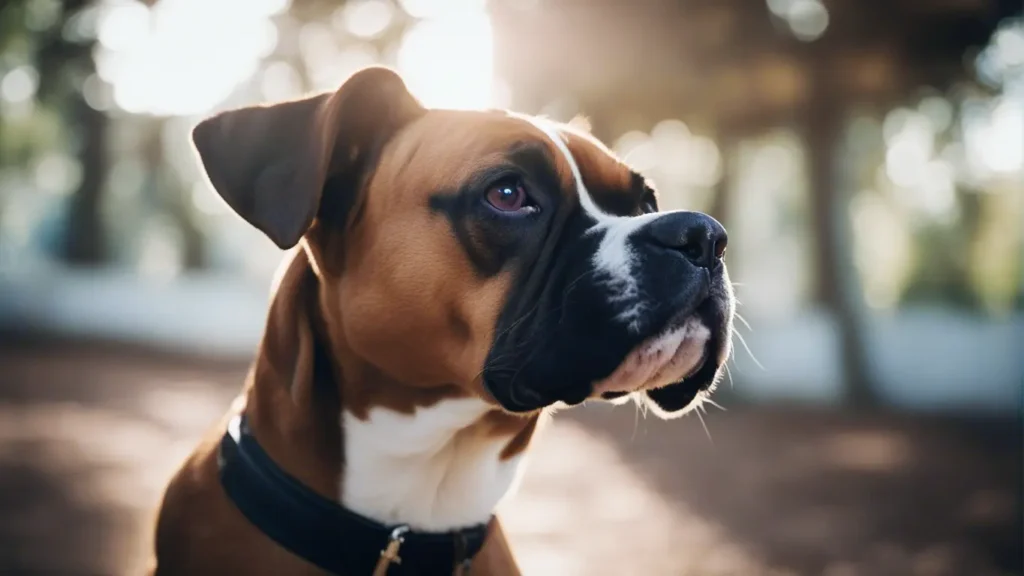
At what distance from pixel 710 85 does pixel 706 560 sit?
7.77 m

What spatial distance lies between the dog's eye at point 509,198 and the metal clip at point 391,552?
101cm

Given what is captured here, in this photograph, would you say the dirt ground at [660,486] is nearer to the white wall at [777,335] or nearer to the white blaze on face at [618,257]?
the white wall at [777,335]

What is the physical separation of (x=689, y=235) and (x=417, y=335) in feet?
2.81

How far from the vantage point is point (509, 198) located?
2693 mm

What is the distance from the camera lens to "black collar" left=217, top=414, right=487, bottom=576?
7.99 ft

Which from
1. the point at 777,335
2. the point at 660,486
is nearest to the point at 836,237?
the point at 777,335

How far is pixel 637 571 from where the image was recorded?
617 cm

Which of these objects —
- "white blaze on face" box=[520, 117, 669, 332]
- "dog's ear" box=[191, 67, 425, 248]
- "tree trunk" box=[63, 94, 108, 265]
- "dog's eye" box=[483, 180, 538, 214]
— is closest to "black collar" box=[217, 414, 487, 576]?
"dog's ear" box=[191, 67, 425, 248]

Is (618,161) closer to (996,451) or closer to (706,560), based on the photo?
(706,560)

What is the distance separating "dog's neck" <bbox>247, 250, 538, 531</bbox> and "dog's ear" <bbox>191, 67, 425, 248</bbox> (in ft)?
0.91

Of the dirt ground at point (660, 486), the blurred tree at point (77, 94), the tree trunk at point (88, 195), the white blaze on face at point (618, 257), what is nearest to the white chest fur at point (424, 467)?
the white blaze on face at point (618, 257)

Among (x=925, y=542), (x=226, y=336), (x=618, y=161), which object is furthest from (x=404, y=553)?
(x=226, y=336)

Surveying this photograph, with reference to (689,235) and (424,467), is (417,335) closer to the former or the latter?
(424,467)

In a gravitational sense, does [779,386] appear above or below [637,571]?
→ below
